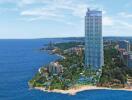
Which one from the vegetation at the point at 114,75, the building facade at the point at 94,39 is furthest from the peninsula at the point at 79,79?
the building facade at the point at 94,39

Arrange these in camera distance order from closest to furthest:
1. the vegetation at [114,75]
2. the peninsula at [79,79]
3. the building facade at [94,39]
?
the peninsula at [79,79] < the vegetation at [114,75] < the building facade at [94,39]

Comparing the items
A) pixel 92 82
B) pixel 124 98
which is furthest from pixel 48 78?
pixel 124 98

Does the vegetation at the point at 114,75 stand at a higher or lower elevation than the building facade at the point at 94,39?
lower

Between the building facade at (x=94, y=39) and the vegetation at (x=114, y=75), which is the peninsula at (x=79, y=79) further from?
the building facade at (x=94, y=39)

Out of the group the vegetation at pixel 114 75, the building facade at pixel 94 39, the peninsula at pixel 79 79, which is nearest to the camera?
the peninsula at pixel 79 79

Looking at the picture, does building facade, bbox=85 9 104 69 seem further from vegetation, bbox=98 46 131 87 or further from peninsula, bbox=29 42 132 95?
vegetation, bbox=98 46 131 87

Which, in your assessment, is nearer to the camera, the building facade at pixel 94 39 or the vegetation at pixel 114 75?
the vegetation at pixel 114 75

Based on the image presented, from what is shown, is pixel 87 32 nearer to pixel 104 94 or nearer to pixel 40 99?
pixel 104 94

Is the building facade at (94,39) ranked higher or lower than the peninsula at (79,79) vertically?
higher

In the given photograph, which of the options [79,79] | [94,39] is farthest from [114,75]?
[94,39]

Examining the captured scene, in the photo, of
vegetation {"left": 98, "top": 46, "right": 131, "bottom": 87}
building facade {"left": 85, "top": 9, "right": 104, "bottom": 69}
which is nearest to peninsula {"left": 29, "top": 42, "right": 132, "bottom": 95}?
vegetation {"left": 98, "top": 46, "right": 131, "bottom": 87}
